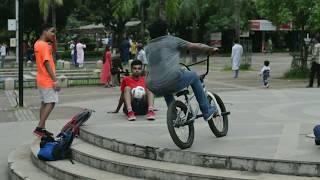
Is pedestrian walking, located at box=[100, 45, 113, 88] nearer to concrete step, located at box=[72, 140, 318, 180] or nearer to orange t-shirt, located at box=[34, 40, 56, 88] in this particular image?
orange t-shirt, located at box=[34, 40, 56, 88]

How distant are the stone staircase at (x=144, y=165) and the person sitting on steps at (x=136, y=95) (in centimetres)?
131

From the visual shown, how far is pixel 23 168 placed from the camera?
834 centimetres

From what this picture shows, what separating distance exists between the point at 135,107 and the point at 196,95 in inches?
110

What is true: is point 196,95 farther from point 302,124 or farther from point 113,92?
point 113,92

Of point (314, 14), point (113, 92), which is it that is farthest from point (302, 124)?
point (314, 14)

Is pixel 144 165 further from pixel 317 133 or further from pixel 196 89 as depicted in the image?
pixel 317 133

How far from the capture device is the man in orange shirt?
8.88 m

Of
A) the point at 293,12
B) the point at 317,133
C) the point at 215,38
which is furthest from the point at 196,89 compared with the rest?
the point at 215,38

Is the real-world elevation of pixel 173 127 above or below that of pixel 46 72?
below

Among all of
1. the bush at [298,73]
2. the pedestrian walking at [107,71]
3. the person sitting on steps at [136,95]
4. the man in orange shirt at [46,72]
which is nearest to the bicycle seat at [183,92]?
the person sitting on steps at [136,95]

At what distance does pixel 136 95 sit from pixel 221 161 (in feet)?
11.6

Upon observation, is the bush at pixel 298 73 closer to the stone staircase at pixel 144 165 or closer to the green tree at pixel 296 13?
the green tree at pixel 296 13

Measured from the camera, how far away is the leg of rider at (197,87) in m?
7.49

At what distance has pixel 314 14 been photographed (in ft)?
74.7
